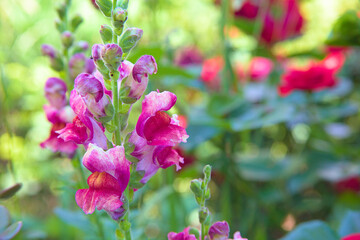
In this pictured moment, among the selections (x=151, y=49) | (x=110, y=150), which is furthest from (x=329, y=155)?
(x=110, y=150)

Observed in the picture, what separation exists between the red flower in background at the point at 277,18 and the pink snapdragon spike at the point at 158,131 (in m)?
0.85

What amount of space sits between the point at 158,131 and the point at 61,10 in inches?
12.1

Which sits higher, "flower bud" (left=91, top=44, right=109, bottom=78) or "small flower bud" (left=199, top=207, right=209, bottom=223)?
"flower bud" (left=91, top=44, right=109, bottom=78)

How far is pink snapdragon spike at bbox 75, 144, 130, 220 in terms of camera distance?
0.34m

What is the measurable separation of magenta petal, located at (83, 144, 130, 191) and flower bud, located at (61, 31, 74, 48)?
27 cm

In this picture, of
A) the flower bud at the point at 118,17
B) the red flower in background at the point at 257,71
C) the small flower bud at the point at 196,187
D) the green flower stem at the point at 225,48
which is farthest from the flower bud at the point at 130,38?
the red flower in background at the point at 257,71

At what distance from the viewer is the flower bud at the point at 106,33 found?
364mm

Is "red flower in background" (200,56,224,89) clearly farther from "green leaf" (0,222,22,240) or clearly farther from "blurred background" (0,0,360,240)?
"green leaf" (0,222,22,240)

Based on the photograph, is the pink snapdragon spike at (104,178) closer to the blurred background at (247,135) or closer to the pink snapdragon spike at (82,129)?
the pink snapdragon spike at (82,129)

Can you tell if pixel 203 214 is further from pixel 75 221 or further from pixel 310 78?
pixel 310 78

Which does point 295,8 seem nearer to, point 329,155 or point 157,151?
point 329,155

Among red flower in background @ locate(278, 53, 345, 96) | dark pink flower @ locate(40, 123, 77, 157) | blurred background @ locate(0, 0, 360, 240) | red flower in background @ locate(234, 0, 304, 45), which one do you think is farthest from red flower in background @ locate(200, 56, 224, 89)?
dark pink flower @ locate(40, 123, 77, 157)

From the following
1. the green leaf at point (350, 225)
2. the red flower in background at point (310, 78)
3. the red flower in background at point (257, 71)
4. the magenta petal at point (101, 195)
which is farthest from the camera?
the red flower in background at point (257, 71)

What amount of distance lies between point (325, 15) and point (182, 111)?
913 mm
